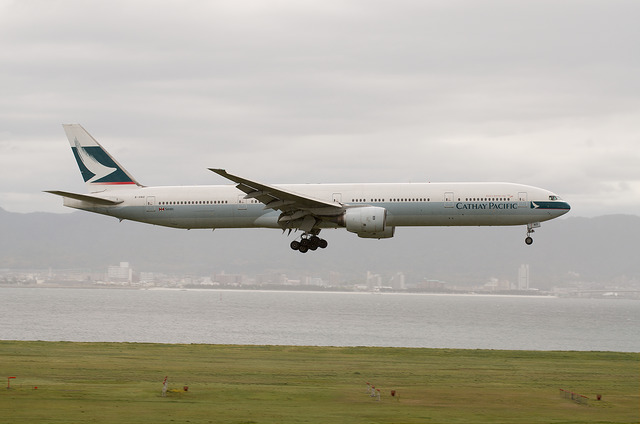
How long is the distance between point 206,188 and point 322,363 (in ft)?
62.9

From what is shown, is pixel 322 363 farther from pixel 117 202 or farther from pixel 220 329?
pixel 220 329

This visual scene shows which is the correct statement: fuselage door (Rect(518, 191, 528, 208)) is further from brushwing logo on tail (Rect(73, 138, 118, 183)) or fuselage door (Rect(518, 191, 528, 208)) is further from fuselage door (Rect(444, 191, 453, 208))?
brushwing logo on tail (Rect(73, 138, 118, 183))

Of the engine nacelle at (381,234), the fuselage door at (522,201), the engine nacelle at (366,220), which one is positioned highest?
the fuselage door at (522,201)

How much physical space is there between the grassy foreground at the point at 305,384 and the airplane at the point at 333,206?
11.2 meters

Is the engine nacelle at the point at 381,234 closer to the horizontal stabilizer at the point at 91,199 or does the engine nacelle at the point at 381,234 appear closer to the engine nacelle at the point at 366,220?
the engine nacelle at the point at 366,220

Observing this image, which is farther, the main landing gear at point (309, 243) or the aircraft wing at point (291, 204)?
the main landing gear at point (309, 243)

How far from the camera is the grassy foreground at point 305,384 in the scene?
145ft

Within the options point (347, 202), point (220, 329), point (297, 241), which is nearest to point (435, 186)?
point (347, 202)

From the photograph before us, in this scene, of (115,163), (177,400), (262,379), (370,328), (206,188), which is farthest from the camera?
(370,328)

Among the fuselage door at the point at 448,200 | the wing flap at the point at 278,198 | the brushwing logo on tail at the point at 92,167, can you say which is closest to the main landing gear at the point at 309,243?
the wing flap at the point at 278,198

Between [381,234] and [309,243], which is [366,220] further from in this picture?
[309,243]

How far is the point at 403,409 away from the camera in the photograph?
46906 millimetres

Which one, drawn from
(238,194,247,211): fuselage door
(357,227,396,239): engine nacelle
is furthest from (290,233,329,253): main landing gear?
(238,194,247,211): fuselage door

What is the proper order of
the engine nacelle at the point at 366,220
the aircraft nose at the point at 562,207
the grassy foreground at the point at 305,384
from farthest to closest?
the aircraft nose at the point at 562,207, the engine nacelle at the point at 366,220, the grassy foreground at the point at 305,384
